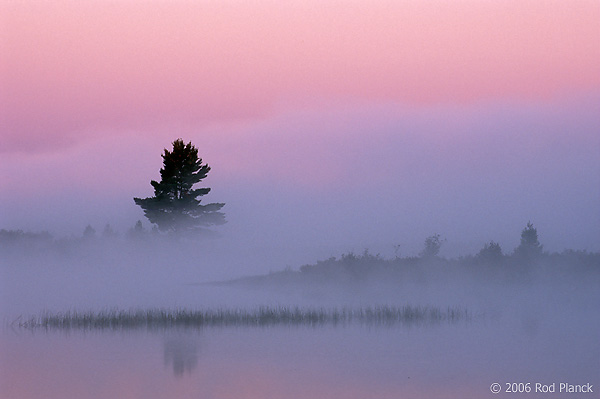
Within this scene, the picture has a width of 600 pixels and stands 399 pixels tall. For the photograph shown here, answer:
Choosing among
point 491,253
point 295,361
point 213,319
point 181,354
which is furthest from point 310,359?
point 491,253

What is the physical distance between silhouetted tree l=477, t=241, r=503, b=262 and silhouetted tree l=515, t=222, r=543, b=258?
2.07 meters

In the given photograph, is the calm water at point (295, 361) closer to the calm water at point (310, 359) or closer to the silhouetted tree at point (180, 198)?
the calm water at point (310, 359)

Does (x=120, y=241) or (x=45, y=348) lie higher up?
(x=120, y=241)

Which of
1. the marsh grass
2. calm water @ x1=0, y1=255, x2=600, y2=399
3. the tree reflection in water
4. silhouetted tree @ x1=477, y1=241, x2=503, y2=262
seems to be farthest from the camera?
silhouetted tree @ x1=477, y1=241, x2=503, y2=262

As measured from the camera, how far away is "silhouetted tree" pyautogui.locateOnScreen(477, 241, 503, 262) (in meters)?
59.5

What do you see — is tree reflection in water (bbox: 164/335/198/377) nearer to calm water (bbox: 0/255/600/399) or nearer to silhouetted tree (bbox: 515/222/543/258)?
calm water (bbox: 0/255/600/399)

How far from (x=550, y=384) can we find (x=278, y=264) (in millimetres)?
56423

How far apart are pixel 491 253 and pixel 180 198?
27906 mm

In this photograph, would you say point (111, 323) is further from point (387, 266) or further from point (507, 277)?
point (507, 277)

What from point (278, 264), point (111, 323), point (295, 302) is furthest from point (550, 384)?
point (278, 264)

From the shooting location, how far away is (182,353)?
1075 inches

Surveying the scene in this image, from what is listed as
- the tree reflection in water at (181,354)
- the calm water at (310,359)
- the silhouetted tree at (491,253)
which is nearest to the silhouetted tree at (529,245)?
the silhouetted tree at (491,253)

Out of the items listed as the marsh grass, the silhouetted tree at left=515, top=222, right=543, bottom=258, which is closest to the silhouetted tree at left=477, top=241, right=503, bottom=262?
the silhouetted tree at left=515, top=222, right=543, bottom=258

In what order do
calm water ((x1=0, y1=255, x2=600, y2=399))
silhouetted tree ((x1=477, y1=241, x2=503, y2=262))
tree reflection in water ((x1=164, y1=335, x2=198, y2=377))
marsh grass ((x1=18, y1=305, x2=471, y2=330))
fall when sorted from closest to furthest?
1. calm water ((x1=0, y1=255, x2=600, y2=399))
2. tree reflection in water ((x1=164, y1=335, x2=198, y2=377))
3. marsh grass ((x1=18, y1=305, x2=471, y2=330))
4. silhouetted tree ((x1=477, y1=241, x2=503, y2=262))
